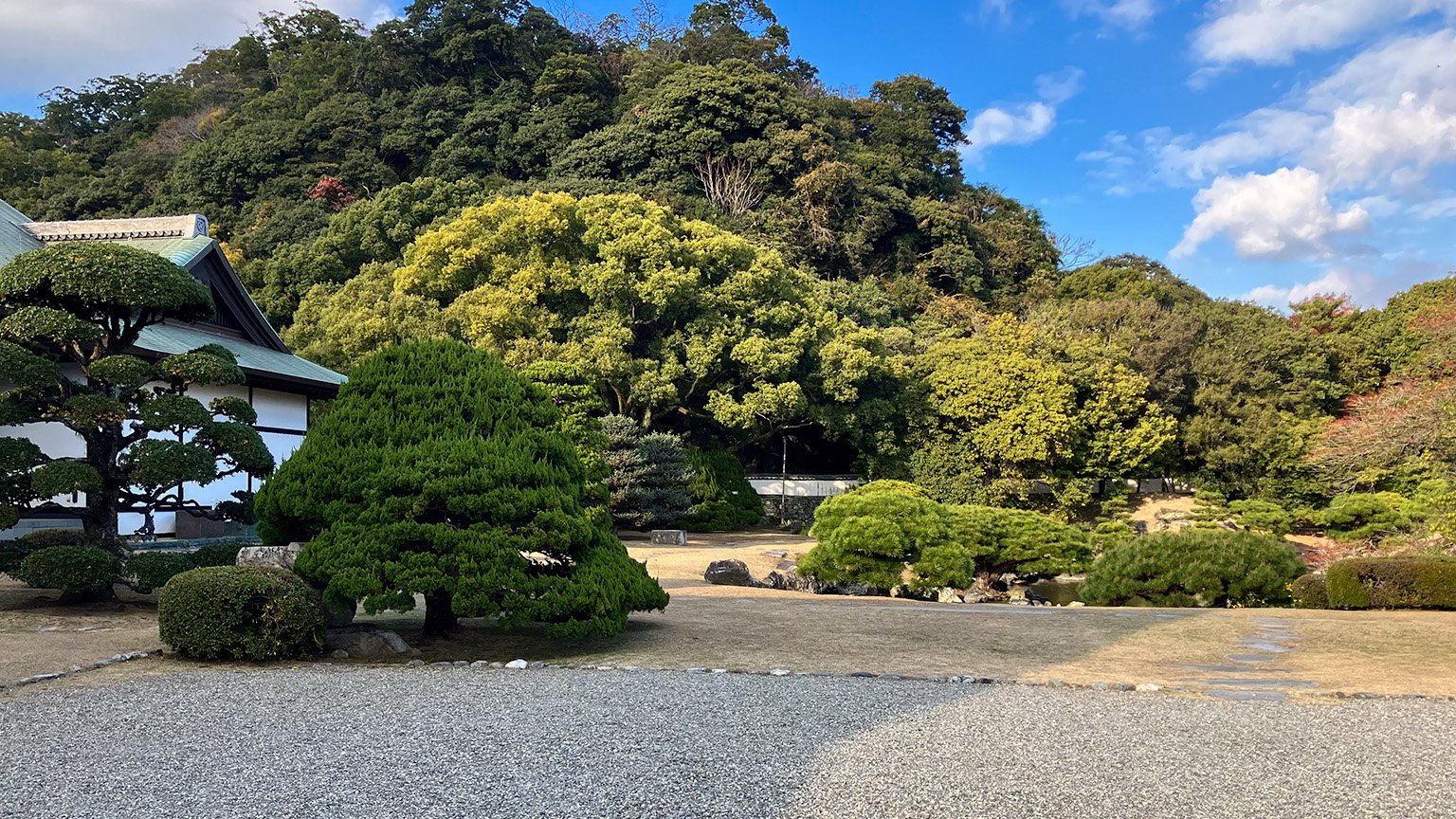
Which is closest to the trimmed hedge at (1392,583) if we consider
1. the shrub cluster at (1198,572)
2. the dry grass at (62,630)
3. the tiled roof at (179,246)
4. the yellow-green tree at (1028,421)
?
the shrub cluster at (1198,572)

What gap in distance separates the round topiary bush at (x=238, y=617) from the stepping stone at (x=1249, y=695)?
618cm

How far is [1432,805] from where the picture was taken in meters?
3.83

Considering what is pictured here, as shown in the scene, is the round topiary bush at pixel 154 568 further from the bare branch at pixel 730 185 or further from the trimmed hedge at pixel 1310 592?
the bare branch at pixel 730 185

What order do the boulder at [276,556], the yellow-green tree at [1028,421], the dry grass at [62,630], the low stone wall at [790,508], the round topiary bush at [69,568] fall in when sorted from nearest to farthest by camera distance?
the dry grass at [62,630] → the boulder at [276,556] → the round topiary bush at [69,568] → the yellow-green tree at [1028,421] → the low stone wall at [790,508]

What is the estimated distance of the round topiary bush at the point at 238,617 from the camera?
22.7 feet

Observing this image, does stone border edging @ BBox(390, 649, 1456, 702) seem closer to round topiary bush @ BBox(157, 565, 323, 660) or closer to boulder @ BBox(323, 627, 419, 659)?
boulder @ BBox(323, 627, 419, 659)

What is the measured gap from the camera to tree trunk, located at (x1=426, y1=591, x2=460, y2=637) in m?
8.03

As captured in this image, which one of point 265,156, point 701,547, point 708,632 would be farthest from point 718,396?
point 265,156

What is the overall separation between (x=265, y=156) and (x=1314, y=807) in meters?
44.6

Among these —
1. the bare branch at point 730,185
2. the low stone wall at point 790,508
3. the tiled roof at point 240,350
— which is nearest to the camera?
the tiled roof at point 240,350

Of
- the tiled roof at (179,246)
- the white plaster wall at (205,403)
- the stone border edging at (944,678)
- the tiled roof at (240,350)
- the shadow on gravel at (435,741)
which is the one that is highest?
the tiled roof at (179,246)

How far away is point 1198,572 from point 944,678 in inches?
305

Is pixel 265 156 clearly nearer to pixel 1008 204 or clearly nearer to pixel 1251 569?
pixel 1008 204

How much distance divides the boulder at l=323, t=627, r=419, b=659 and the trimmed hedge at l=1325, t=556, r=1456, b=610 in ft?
34.2
